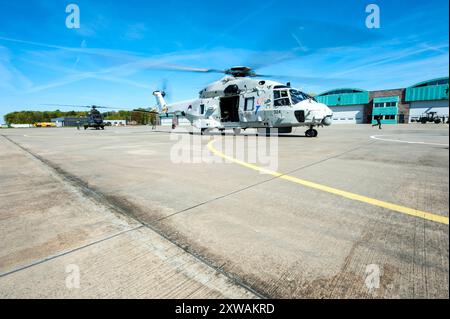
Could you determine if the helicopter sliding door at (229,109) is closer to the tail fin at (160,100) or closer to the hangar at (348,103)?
the tail fin at (160,100)

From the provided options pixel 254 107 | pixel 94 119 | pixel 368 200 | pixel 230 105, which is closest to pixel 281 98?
pixel 254 107

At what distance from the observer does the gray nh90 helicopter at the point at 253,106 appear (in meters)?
12.0

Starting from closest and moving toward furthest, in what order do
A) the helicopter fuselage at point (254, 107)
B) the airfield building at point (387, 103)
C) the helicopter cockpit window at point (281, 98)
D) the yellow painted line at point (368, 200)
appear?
the yellow painted line at point (368, 200) < the helicopter fuselage at point (254, 107) < the helicopter cockpit window at point (281, 98) < the airfield building at point (387, 103)

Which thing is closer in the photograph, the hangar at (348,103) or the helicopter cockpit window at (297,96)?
the helicopter cockpit window at (297,96)

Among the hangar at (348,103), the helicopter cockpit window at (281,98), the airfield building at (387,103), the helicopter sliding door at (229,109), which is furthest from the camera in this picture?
the hangar at (348,103)

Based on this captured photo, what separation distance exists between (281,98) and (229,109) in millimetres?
3997

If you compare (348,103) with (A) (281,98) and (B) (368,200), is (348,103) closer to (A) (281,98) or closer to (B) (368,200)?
(A) (281,98)

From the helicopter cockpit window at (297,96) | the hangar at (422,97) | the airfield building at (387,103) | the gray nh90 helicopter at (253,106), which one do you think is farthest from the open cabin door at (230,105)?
the hangar at (422,97)

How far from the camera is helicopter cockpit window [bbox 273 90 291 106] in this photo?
12422 millimetres

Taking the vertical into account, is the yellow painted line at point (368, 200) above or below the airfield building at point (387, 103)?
below

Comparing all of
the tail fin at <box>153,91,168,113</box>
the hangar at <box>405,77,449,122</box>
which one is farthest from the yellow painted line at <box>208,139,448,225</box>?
the hangar at <box>405,77,449,122</box>
